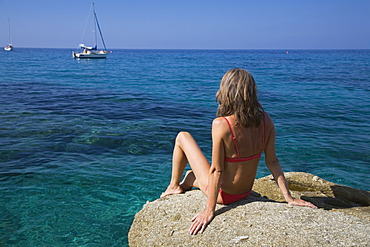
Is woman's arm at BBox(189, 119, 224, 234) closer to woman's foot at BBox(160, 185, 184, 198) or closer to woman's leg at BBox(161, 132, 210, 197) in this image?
woman's leg at BBox(161, 132, 210, 197)

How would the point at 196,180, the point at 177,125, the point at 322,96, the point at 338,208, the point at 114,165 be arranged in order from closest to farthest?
the point at 196,180, the point at 338,208, the point at 114,165, the point at 177,125, the point at 322,96

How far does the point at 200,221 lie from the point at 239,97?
1413 millimetres

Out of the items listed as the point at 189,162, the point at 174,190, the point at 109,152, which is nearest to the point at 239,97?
the point at 189,162

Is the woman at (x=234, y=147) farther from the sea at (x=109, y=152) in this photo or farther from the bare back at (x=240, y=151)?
the sea at (x=109, y=152)

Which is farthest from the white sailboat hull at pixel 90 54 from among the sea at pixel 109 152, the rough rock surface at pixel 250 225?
the rough rock surface at pixel 250 225

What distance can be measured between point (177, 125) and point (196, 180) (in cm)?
853

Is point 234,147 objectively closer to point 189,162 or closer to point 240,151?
A: point 240,151

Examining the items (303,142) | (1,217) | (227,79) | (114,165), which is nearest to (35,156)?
(114,165)

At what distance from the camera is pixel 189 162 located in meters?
4.37

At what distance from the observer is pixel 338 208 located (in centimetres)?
486

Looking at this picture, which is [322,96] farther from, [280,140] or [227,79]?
[227,79]

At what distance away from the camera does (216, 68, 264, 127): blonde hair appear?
3457 mm

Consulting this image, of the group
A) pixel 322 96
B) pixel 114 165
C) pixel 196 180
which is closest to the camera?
pixel 196 180

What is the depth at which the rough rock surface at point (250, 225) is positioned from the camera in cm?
325
